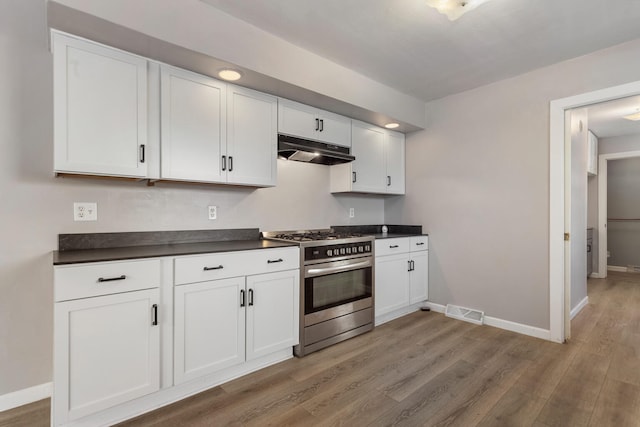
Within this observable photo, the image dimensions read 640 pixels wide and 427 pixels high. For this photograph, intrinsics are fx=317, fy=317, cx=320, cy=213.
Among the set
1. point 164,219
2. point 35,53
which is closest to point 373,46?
point 164,219

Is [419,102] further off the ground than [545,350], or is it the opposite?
[419,102]

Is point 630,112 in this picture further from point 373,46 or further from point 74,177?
point 74,177

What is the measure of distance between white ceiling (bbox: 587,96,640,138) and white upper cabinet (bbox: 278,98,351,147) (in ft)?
8.73

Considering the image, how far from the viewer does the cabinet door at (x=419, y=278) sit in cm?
358

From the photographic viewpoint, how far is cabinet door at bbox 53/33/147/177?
5.88 feet

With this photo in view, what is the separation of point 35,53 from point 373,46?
7.53ft

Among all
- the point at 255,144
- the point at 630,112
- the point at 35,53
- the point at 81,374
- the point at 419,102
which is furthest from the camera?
the point at 630,112

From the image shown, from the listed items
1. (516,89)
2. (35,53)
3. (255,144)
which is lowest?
(255,144)

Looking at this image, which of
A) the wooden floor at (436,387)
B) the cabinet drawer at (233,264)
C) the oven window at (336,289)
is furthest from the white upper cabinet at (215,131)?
→ the wooden floor at (436,387)

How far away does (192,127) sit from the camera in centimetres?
227

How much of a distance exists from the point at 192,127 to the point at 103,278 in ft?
3.78

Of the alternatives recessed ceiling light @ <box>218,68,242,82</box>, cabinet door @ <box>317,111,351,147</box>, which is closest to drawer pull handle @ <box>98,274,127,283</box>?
recessed ceiling light @ <box>218,68,242,82</box>

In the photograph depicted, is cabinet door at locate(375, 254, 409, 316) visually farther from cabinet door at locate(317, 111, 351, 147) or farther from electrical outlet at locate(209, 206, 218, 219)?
electrical outlet at locate(209, 206, 218, 219)

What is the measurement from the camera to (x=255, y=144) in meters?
2.60
